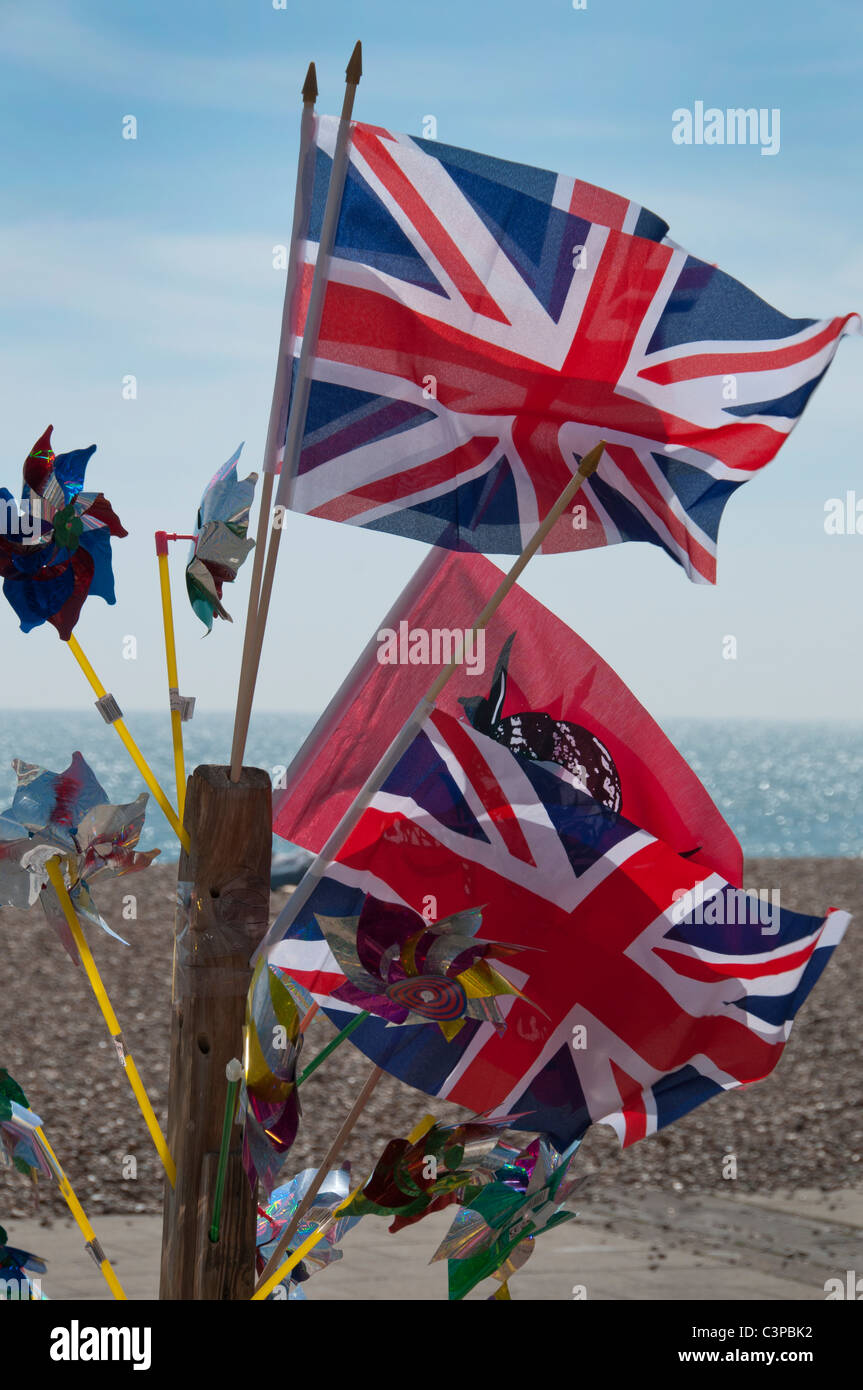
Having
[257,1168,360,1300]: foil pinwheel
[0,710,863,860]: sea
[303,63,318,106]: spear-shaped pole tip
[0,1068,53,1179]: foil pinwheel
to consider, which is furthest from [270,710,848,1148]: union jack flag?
[0,710,863,860]: sea

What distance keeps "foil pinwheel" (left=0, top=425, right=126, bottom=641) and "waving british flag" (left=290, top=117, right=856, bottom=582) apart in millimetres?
408

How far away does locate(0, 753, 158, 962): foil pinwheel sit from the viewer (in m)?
2.40

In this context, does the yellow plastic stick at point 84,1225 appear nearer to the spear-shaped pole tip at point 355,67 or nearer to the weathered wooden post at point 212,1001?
the weathered wooden post at point 212,1001

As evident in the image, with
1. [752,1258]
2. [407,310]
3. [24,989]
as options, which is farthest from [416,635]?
[24,989]

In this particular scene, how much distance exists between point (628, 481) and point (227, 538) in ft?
2.47

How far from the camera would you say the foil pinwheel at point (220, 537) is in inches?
97.6

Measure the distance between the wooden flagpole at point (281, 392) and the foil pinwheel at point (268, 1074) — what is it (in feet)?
1.26

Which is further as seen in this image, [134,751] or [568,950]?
[568,950]

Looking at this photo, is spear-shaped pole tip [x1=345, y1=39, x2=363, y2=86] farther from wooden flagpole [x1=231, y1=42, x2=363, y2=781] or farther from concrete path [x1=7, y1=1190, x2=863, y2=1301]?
concrete path [x1=7, y1=1190, x2=863, y2=1301]

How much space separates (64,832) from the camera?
2434 millimetres

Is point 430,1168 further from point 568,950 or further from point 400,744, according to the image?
point 400,744

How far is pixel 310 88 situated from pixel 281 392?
19.3 inches

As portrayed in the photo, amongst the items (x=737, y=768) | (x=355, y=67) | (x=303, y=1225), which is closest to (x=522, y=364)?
(x=355, y=67)
